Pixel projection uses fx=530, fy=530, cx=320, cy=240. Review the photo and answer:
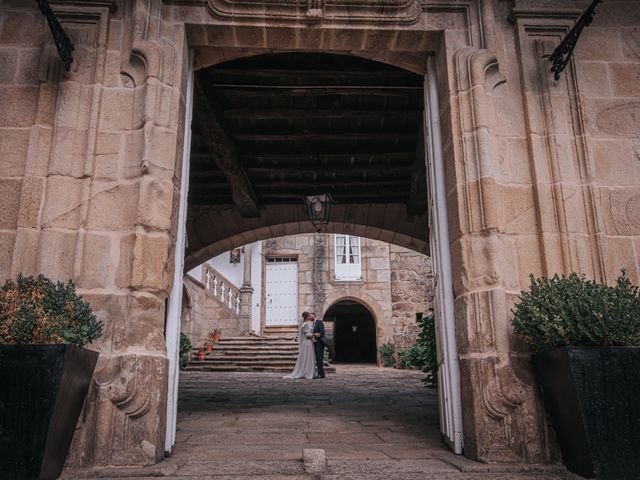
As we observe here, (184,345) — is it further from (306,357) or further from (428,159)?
(428,159)

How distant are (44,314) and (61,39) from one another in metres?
1.54

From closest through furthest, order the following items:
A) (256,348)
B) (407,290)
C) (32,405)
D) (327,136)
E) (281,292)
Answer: (32,405) < (327,136) < (256,348) < (407,290) < (281,292)

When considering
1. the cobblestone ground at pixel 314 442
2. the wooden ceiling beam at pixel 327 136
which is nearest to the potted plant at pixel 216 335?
the cobblestone ground at pixel 314 442

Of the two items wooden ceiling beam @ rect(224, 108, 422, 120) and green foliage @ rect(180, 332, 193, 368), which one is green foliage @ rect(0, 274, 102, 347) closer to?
wooden ceiling beam @ rect(224, 108, 422, 120)

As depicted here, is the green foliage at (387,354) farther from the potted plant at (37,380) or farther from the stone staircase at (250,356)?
the potted plant at (37,380)

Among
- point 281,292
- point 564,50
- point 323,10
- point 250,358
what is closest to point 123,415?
point 323,10

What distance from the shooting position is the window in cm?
1703

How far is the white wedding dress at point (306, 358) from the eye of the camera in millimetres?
9773

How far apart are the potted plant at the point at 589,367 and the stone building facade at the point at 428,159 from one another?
22cm

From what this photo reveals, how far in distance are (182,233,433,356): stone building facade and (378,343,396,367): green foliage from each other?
0.35 metres

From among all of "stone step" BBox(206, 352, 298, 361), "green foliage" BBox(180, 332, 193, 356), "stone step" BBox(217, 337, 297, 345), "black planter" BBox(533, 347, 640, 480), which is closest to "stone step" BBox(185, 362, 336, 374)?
"green foliage" BBox(180, 332, 193, 356)

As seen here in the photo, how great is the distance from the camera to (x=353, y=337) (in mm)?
21562

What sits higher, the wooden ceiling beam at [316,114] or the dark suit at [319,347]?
the wooden ceiling beam at [316,114]

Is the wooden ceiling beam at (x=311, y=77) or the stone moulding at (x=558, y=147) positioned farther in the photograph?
the wooden ceiling beam at (x=311, y=77)
